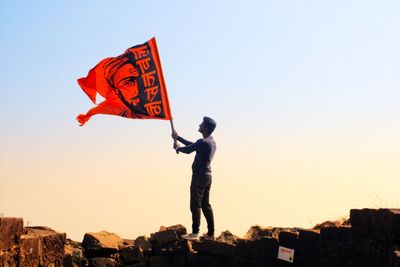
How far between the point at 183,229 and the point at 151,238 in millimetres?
688

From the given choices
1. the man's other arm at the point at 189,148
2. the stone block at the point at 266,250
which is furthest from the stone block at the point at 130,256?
the stone block at the point at 266,250

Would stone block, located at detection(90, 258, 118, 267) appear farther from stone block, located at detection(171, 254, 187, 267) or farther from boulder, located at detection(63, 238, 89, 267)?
stone block, located at detection(171, 254, 187, 267)

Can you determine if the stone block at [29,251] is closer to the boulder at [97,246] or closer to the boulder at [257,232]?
the boulder at [97,246]

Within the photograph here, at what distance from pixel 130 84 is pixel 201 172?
8.21 ft

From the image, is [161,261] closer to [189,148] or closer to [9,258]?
[189,148]

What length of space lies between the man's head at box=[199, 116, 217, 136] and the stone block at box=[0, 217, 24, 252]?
4328 millimetres

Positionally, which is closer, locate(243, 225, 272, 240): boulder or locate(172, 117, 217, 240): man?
locate(172, 117, 217, 240): man

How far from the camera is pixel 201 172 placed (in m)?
10.7

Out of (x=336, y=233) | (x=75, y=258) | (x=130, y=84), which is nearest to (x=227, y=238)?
(x=336, y=233)

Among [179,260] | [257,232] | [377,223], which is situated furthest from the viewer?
[257,232]

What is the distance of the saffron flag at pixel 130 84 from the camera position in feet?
37.6

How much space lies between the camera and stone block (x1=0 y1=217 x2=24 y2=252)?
7332mm

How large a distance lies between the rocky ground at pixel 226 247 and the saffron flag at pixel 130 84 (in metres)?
2.57

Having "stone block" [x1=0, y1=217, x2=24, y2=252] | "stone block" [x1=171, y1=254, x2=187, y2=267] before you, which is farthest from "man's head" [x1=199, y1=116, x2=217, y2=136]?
"stone block" [x1=0, y1=217, x2=24, y2=252]
